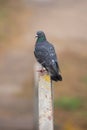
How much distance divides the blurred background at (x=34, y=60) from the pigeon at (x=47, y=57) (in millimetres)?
1984

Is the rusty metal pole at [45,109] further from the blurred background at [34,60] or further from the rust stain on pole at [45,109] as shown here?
the blurred background at [34,60]

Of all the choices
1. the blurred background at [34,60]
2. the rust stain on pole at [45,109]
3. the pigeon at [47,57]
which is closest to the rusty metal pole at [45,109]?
the rust stain on pole at [45,109]

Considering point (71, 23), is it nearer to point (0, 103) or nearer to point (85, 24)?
point (85, 24)

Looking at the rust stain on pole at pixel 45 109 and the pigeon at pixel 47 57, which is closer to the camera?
the rust stain on pole at pixel 45 109

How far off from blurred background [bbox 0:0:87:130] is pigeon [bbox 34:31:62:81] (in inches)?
78.1

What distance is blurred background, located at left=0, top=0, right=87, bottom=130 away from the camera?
10.9 metres

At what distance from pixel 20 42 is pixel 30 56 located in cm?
74

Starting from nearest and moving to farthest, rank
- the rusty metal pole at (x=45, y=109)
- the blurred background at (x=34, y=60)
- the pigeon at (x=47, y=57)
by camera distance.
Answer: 1. the rusty metal pole at (x=45, y=109)
2. the pigeon at (x=47, y=57)
3. the blurred background at (x=34, y=60)

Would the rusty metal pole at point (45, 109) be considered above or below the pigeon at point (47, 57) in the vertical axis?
below

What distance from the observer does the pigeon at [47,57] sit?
7206 mm

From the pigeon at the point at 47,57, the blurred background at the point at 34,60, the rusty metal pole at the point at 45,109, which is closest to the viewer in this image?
the rusty metal pole at the point at 45,109

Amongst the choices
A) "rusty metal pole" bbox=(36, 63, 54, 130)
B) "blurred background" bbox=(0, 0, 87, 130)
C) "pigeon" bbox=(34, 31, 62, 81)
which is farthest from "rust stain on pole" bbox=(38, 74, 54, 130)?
"blurred background" bbox=(0, 0, 87, 130)

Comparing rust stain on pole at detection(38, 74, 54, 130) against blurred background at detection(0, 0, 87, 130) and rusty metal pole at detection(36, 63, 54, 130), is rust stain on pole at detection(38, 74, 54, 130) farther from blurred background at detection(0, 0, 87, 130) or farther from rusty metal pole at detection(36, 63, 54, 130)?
blurred background at detection(0, 0, 87, 130)

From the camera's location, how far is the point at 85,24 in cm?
1402
